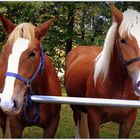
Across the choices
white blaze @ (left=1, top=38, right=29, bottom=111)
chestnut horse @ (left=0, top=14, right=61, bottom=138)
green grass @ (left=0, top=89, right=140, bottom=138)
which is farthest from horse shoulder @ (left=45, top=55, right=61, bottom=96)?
green grass @ (left=0, top=89, right=140, bottom=138)

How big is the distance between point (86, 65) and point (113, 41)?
1000 millimetres

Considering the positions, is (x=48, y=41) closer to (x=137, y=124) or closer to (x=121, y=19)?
(x=137, y=124)

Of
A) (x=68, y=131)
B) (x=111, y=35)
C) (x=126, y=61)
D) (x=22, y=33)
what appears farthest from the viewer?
(x=68, y=131)

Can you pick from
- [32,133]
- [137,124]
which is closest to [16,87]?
[32,133]

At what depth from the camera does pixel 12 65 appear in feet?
10.8

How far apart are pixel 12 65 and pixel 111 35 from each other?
124 cm

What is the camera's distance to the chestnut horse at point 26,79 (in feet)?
10.7

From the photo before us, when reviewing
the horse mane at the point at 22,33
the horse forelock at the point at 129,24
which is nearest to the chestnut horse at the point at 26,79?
the horse mane at the point at 22,33

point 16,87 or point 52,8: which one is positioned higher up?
point 52,8

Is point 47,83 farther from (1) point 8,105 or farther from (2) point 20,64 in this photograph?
(1) point 8,105

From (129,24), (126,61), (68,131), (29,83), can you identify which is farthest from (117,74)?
(68,131)

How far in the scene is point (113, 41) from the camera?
407cm

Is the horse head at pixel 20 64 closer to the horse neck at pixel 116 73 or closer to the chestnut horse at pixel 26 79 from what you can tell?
the chestnut horse at pixel 26 79

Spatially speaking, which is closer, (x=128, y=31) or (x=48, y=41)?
(x=128, y=31)
